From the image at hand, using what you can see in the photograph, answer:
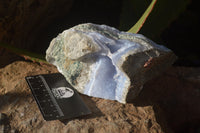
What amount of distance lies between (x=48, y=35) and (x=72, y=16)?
296mm

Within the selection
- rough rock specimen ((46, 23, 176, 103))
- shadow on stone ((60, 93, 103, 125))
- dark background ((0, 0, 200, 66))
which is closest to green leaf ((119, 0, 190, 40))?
dark background ((0, 0, 200, 66))

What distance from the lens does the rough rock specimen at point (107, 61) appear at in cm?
87

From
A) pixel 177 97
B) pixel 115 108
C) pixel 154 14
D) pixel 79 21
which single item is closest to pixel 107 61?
pixel 115 108

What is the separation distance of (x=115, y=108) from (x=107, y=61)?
185mm

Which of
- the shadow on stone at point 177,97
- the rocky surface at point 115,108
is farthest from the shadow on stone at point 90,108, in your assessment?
the shadow on stone at point 177,97

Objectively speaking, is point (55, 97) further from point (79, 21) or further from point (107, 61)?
point (79, 21)

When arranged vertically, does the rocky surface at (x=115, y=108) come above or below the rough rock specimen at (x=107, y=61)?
below

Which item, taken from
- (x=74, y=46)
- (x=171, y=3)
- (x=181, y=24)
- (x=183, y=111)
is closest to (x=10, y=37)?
(x=74, y=46)

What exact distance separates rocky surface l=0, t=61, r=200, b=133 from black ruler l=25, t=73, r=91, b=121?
0.08ft

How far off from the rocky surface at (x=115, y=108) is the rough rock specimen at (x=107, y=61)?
0.06 metres

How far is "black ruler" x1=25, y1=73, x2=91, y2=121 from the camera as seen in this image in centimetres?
82

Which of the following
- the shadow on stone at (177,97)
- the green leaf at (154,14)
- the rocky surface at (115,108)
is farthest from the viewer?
the shadow on stone at (177,97)

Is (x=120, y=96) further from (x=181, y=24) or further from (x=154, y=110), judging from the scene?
(x=181, y=24)

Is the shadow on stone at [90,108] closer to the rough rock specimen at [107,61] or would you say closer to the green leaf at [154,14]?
the rough rock specimen at [107,61]
